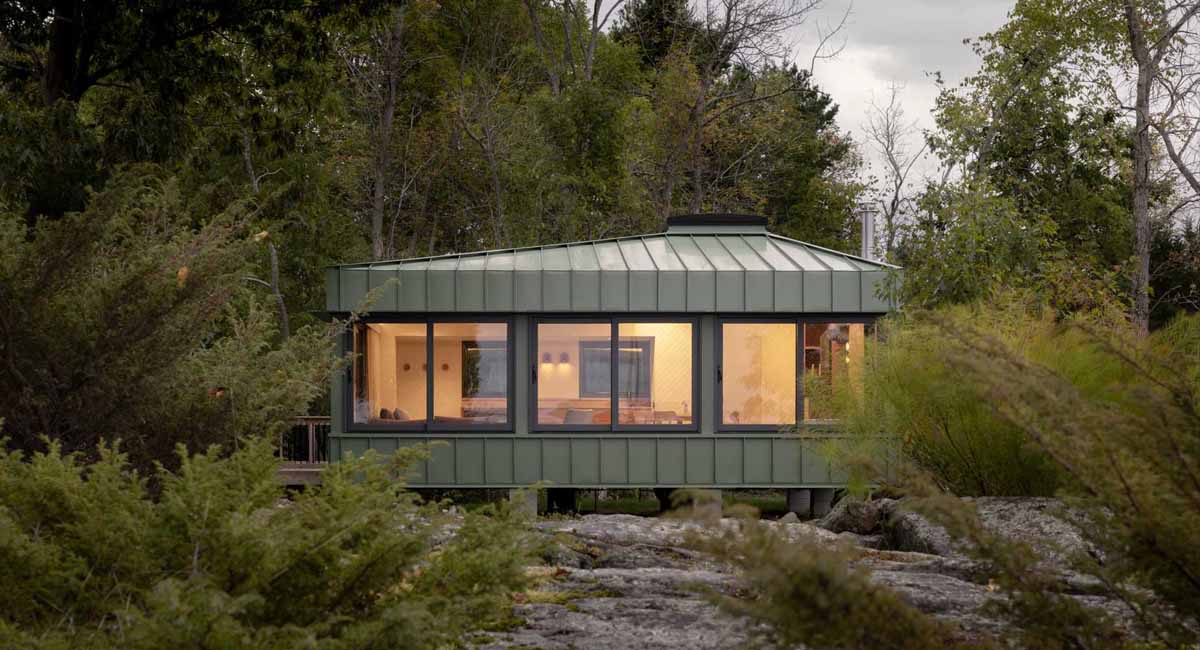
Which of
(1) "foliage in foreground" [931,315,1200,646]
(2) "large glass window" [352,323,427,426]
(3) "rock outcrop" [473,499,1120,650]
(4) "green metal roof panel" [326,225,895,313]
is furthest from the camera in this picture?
(2) "large glass window" [352,323,427,426]

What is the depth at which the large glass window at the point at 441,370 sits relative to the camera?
36.2 feet

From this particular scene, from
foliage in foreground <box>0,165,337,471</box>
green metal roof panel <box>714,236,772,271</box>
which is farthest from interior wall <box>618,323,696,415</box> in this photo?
foliage in foreground <box>0,165,337,471</box>

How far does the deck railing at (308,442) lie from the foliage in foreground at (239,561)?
937cm

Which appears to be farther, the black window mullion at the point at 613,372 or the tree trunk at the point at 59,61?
the black window mullion at the point at 613,372

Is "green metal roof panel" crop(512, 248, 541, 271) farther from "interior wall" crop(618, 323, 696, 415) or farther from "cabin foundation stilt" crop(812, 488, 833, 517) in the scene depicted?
"cabin foundation stilt" crop(812, 488, 833, 517)

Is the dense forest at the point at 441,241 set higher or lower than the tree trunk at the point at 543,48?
lower

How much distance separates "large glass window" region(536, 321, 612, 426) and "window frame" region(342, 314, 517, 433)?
0.26 meters

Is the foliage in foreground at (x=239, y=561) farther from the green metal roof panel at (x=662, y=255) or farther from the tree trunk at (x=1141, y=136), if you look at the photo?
the tree trunk at (x=1141, y=136)

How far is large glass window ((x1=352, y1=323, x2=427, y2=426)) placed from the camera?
36.2 ft

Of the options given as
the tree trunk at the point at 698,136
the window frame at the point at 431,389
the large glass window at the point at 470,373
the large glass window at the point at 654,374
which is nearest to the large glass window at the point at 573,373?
the large glass window at the point at 654,374

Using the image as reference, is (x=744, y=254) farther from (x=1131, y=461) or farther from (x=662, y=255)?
(x=1131, y=461)

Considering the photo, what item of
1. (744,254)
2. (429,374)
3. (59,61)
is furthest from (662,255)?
(59,61)

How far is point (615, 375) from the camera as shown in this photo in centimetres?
1109

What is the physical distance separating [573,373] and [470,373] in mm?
969
